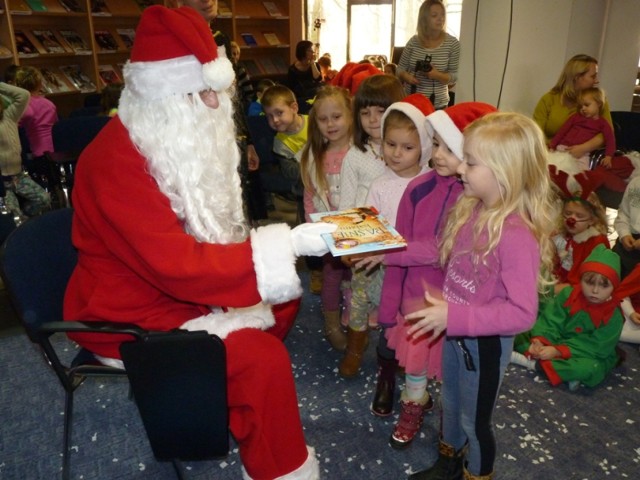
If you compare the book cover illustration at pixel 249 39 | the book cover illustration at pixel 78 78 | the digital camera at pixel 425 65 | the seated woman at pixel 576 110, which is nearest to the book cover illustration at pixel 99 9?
the book cover illustration at pixel 78 78

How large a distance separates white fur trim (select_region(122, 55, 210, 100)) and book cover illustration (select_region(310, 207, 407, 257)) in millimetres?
595

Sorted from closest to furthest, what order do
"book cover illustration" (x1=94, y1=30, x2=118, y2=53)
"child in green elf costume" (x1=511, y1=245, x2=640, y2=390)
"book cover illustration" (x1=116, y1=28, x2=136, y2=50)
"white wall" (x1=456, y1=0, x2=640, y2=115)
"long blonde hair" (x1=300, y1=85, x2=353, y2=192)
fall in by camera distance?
"child in green elf costume" (x1=511, y1=245, x2=640, y2=390) → "long blonde hair" (x1=300, y1=85, x2=353, y2=192) → "white wall" (x1=456, y1=0, x2=640, y2=115) → "book cover illustration" (x1=94, y1=30, x2=118, y2=53) → "book cover illustration" (x1=116, y1=28, x2=136, y2=50)

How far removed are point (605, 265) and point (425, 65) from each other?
2415 millimetres

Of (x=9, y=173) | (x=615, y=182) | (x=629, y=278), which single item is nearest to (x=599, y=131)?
(x=615, y=182)

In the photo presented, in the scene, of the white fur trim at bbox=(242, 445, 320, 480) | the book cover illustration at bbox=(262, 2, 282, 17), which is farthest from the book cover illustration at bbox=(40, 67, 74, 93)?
the white fur trim at bbox=(242, 445, 320, 480)

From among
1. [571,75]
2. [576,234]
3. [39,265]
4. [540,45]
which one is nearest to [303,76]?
[540,45]

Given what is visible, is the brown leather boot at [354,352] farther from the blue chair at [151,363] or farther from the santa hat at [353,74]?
the santa hat at [353,74]

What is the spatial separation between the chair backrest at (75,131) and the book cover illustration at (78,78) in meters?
2.43

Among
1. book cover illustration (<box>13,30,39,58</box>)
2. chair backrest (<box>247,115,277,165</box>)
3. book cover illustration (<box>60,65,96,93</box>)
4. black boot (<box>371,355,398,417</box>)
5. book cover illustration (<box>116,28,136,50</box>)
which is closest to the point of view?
black boot (<box>371,355,398,417</box>)

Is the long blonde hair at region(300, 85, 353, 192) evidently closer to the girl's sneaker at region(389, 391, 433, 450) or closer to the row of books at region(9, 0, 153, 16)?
the girl's sneaker at region(389, 391, 433, 450)

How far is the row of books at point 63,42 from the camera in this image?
5633 millimetres

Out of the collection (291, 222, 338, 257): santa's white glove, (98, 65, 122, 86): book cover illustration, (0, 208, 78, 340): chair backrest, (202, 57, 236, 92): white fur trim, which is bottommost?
(0, 208, 78, 340): chair backrest

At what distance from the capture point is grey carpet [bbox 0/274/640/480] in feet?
6.49

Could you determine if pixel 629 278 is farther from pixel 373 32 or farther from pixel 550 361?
pixel 373 32
